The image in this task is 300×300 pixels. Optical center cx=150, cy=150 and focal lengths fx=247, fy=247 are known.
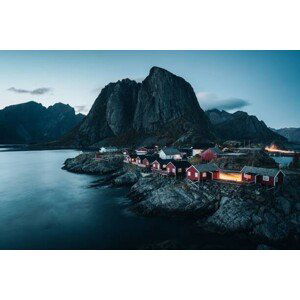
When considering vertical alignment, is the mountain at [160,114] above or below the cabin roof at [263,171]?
above

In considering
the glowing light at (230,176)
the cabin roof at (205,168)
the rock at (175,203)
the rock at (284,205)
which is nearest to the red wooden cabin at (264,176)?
the rock at (284,205)

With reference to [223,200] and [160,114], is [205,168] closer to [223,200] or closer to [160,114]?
[223,200]

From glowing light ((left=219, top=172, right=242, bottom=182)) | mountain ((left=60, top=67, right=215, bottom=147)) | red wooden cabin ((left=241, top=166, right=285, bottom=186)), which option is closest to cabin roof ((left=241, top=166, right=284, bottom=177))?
red wooden cabin ((left=241, top=166, right=285, bottom=186))

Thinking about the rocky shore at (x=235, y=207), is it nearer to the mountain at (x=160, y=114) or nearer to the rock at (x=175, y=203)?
the rock at (x=175, y=203)

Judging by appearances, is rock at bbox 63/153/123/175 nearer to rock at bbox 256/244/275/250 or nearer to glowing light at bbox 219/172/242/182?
glowing light at bbox 219/172/242/182

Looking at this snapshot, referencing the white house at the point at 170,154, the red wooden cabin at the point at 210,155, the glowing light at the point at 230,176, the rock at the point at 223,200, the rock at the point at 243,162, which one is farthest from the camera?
the white house at the point at 170,154
